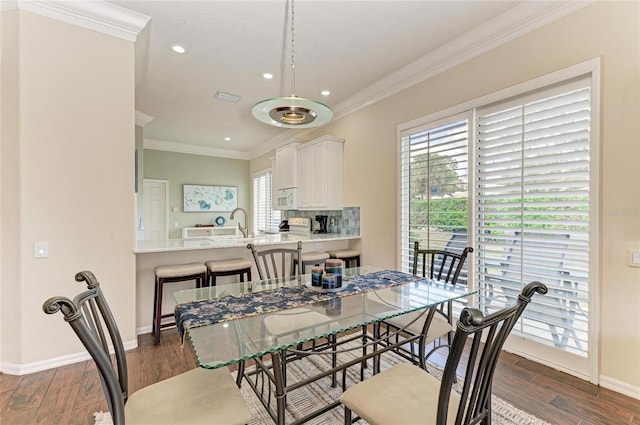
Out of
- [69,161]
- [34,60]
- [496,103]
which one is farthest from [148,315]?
[496,103]

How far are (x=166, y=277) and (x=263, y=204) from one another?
474 cm

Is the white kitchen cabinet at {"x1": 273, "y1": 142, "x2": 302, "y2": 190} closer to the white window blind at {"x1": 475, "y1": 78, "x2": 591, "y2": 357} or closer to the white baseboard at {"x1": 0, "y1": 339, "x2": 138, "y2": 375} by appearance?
the white window blind at {"x1": 475, "y1": 78, "x2": 591, "y2": 357}

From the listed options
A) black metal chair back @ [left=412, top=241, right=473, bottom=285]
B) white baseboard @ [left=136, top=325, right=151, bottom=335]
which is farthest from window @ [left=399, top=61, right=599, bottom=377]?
white baseboard @ [left=136, top=325, right=151, bottom=335]

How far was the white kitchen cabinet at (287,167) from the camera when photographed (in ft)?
17.2

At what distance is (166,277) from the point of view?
2816mm

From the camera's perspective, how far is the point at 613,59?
2.00 meters

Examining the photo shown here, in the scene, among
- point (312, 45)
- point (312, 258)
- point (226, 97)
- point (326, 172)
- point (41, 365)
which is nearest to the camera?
point (41, 365)

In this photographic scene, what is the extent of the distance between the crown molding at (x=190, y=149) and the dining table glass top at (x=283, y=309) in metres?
5.86

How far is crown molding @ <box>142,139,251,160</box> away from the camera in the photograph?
673 centimetres

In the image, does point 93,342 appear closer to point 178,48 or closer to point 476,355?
point 476,355

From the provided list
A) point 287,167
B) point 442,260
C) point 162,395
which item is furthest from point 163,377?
point 287,167

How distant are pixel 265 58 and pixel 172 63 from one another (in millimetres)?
1091

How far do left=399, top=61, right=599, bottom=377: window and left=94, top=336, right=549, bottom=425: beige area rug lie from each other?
0.82 m

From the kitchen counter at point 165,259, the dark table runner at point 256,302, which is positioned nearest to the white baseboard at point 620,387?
the dark table runner at point 256,302
